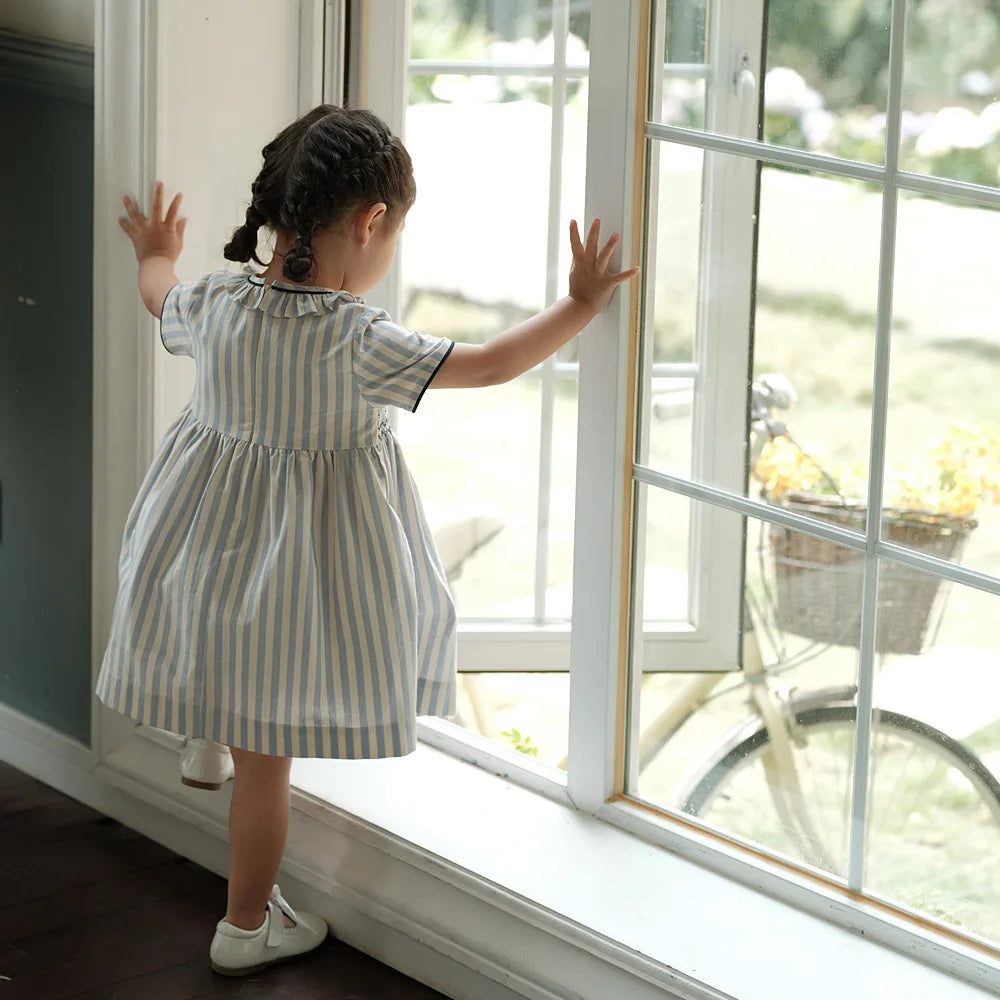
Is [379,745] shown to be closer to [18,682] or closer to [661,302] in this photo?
[661,302]

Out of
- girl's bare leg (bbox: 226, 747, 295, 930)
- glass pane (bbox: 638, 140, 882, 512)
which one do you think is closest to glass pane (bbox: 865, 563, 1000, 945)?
glass pane (bbox: 638, 140, 882, 512)

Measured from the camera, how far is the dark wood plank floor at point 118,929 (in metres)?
1.70

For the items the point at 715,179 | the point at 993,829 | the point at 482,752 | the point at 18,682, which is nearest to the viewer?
the point at 993,829

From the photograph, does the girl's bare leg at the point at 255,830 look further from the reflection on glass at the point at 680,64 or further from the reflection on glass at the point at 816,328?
the reflection on glass at the point at 680,64

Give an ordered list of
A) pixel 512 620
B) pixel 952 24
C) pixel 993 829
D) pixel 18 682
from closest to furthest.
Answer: pixel 952 24
pixel 993 829
pixel 512 620
pixel 18 682

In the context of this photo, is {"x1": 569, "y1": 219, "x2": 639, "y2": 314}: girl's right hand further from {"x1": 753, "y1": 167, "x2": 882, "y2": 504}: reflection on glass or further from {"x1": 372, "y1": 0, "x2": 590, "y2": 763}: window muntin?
{"x1": 372, "y1": 0, "x2": 590, "y2": 763}: window muntin

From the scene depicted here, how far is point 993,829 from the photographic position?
56.4 inches

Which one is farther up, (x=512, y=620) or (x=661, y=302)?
(x=661, y=302)

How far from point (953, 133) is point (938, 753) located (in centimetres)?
65

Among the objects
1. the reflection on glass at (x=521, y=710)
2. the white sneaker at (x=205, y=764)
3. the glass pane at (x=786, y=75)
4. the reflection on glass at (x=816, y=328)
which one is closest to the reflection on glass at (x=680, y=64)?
the glass pane at (x=786, y=75)

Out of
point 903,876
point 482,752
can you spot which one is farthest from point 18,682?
point 903,876

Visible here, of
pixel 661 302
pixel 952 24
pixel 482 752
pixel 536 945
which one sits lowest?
pixel 536 945

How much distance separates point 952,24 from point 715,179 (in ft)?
1.04

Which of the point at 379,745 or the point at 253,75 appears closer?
the point at 379,745
